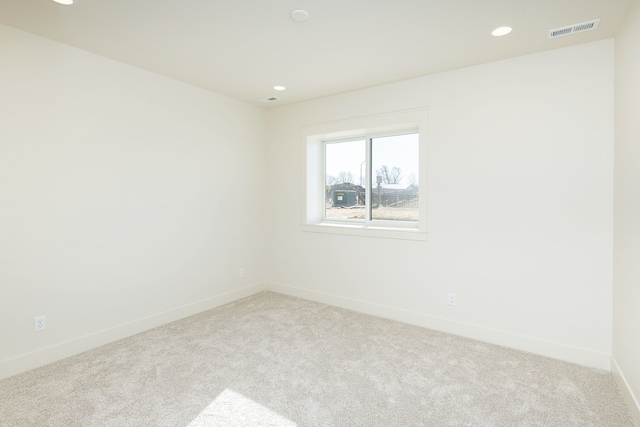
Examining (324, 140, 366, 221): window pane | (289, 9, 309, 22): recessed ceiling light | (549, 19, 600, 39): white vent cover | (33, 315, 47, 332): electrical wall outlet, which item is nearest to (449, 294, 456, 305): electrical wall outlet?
(324, 140, 366, 221): window pane

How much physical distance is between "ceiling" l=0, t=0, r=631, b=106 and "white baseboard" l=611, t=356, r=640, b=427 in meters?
2.39

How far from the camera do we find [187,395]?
2205 mm

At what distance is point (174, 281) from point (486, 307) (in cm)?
312

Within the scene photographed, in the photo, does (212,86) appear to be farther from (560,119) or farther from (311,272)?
(560,119)

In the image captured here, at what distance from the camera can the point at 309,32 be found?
2.42 m

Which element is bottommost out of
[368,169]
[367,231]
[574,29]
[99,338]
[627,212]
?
[99,338]

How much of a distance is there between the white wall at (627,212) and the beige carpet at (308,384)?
10.7 inches

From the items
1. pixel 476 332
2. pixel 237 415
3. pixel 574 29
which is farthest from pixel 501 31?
pixel 237 415

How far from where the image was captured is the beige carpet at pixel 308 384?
1.99 meters

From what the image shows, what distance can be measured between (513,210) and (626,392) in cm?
142

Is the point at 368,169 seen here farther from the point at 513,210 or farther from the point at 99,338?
the point at 99,338

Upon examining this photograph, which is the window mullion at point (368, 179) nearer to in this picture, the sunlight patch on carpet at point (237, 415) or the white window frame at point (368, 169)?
the white window frame at point (368, 169)

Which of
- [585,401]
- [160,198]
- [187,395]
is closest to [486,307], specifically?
[585,401]

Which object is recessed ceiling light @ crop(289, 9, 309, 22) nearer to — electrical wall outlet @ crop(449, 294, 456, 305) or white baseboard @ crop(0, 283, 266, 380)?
electrical wall outlet @ crop(449, 294, 456, 305)
